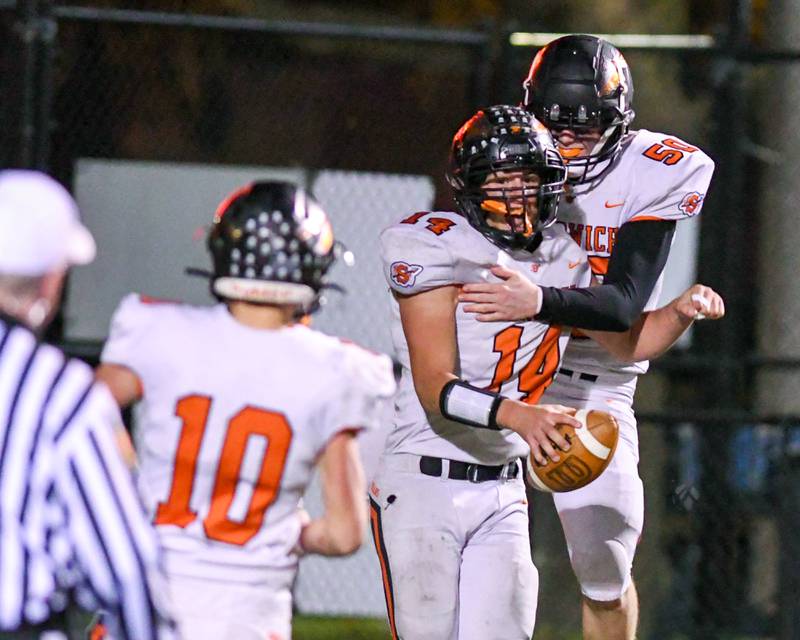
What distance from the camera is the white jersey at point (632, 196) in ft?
16.3

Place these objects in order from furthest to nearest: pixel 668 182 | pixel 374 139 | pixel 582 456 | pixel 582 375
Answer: pixel 374 139
pixel 582 375
pixel 668 182
pixel 582 456

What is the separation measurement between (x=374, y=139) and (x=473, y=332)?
291cm

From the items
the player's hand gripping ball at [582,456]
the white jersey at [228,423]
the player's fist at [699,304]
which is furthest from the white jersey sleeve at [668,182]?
the white jersey at [228,423]

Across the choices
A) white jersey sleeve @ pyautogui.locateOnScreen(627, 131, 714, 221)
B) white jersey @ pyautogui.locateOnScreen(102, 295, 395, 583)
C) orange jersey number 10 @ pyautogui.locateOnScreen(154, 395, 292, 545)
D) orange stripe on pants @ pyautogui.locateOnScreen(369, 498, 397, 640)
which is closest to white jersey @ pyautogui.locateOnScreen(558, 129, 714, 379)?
white jersey sleeve @ pyautogui.locateOnScreen(627, 131, 714, 221)

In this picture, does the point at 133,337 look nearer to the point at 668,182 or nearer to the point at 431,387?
the point at 431,387

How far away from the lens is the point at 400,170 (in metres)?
7.15

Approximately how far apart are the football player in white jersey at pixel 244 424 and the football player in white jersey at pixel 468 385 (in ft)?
2.43

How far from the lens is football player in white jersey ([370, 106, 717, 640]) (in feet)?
14.2

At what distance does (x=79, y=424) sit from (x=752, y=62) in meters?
4.80

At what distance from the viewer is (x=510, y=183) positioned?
4379 millimetres

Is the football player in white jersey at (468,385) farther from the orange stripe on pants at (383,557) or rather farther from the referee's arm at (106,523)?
the referee's arm at (106,523)

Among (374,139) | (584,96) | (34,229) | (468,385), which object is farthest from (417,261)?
(374,139)

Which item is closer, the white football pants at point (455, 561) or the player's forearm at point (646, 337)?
the white football pants at point (455, 561)

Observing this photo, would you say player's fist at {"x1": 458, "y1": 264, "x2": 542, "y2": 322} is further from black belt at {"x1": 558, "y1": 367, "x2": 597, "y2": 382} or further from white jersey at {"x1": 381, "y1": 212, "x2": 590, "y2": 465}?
black belt at {"x1": 558, "y1": 367, "x2": 597, "y2": 382}
